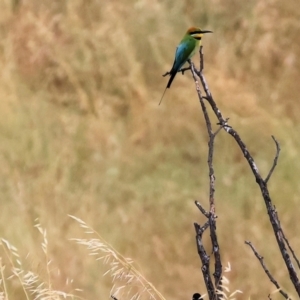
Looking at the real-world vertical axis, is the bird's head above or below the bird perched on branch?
above

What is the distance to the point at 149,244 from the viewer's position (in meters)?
1.13

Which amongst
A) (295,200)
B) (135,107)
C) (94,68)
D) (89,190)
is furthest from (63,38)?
(295,200)

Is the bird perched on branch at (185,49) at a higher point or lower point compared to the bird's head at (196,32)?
lower

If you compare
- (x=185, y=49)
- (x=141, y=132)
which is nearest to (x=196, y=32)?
(x=185, y=49)

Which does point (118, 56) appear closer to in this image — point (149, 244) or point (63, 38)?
point (63, 38)

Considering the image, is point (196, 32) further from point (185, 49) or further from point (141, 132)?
point (141, 132)

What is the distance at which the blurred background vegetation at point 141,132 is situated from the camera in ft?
3.70

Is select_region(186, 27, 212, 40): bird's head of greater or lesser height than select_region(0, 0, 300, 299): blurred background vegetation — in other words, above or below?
above

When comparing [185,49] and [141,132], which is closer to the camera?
[185,49]

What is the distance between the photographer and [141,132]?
117 centimetres

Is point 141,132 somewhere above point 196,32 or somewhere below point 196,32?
below

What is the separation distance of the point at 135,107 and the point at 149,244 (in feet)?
0.99

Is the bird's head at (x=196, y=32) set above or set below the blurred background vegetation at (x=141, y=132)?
above

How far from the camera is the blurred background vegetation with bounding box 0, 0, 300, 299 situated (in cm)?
113
